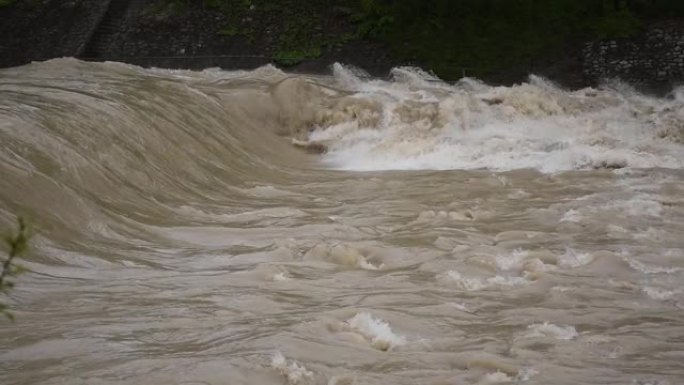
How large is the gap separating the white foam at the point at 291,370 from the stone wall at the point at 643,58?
15906 millimetres

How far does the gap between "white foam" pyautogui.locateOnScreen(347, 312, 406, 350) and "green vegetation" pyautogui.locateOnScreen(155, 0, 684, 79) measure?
15033 mm

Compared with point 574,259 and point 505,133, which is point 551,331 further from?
point 505,133

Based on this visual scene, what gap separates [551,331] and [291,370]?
5.99ft

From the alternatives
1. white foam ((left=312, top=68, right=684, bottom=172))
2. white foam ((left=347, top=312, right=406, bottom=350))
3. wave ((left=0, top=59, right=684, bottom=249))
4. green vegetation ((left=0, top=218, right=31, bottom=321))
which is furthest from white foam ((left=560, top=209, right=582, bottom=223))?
green vegetation ((left=0, top=218, right=31, bottom=321))

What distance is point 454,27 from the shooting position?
2142 centimetres

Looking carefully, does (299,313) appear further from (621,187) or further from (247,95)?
(247,95)

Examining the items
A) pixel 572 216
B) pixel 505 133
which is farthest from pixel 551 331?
pixel 505 133

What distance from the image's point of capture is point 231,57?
72.2 feet

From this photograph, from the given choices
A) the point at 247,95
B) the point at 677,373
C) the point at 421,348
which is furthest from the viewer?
the point at 247,95

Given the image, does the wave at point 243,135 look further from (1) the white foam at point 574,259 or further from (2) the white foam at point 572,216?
(1) the white foam at point 574,259

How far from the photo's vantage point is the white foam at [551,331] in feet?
17.8

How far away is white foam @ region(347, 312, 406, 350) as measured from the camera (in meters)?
5.33

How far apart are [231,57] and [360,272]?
15.9 m

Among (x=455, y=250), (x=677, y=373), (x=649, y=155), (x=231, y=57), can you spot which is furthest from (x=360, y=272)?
(x=231, y=57)
